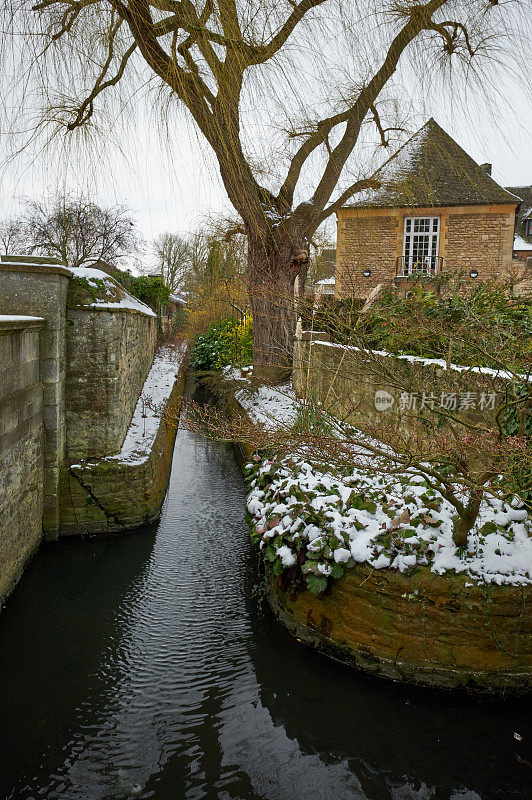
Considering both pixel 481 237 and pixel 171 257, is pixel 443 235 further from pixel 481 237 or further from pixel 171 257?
pixel 171 257

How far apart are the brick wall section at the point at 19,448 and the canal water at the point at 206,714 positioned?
447 mm

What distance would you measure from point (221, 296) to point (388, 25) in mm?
15267

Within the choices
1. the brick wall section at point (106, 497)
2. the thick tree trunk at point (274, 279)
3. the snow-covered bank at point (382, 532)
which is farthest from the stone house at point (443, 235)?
the snow-covered bank at point (382, 532)

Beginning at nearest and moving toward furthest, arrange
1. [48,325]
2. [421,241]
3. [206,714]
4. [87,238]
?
1. [206,714]
2. [48,325]
3. [421,241]
4. [87,238]

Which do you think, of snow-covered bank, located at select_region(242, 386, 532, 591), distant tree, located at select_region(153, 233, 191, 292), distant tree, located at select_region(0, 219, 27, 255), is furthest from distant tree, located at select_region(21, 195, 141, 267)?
snow-covered bank, located at select_region(242, 386, 532, 591)

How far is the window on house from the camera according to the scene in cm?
1862

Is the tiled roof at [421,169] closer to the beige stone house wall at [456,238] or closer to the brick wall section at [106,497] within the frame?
the beige stone house wall at [456,238]

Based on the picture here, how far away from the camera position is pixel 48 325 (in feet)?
18.5

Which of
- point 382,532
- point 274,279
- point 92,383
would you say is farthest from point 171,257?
point 382,532

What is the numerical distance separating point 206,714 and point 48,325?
13.7ft

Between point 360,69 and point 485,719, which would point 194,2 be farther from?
point 485,719

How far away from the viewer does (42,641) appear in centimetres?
428

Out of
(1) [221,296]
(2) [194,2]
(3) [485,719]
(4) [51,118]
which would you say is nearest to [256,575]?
(3) [485,719]

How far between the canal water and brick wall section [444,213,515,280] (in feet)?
53.6
